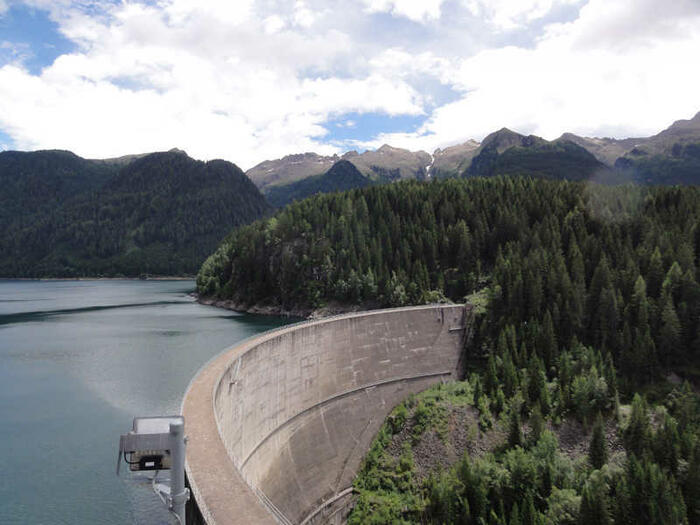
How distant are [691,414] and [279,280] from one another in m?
68.4

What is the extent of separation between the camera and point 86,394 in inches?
1549

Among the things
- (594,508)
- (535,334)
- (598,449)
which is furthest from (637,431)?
(535,334)

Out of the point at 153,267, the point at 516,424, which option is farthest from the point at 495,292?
the point at 153,267

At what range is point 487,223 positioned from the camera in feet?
260

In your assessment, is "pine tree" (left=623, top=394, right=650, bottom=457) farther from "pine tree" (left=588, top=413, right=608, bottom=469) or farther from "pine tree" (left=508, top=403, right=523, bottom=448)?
"pine tree" (left=508, top=403, right=523, bottom=448)

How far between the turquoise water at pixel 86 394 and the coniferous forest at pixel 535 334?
14918mm

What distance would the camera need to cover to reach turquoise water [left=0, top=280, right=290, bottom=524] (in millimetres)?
23400

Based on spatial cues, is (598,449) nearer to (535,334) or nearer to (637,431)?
(637,431)

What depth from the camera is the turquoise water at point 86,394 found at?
23.4 metres

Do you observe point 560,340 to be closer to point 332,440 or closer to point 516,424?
point 516,424

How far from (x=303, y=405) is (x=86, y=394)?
64.6ft

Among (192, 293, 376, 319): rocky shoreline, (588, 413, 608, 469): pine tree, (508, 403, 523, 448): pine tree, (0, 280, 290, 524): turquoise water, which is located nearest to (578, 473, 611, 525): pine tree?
(588, 413, 608, 469): pine tree

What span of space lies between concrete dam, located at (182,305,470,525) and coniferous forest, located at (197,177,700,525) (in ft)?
7.61

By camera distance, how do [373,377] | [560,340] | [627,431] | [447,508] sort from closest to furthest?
[447,508]
[627,431]
[373,377]
[560,340]
